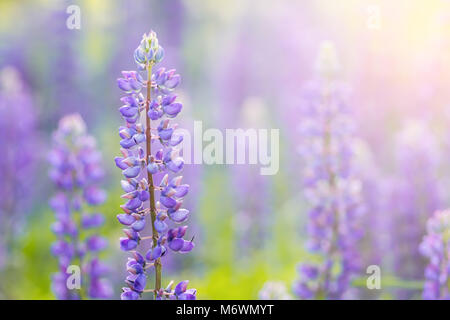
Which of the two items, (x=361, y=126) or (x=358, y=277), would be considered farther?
(x=361, y=126)

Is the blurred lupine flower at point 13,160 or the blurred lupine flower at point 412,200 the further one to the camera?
the blurred lupine flower at point 13,160

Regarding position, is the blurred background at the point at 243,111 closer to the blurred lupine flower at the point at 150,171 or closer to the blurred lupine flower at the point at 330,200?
the blurred lupine flower at the point at 330,200

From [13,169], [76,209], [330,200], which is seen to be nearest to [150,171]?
[76,209]

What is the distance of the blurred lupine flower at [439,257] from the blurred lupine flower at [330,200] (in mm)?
560

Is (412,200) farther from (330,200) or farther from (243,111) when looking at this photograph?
(243,111)

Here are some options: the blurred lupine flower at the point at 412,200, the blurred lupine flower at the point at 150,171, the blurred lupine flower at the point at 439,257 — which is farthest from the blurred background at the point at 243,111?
the blurred lupine flower at the point at 150,171

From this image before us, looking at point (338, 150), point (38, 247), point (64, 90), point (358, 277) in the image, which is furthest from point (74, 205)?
point (64, 90)

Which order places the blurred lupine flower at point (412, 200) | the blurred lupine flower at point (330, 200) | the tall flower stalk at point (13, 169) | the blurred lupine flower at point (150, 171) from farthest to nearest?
the tall flower stalk at point (13, 169)
the blurred lupine flower at point (412, 200)
the blurred lupine flower at point (330, 200)
the blurred lupine flower at point (150, 171)

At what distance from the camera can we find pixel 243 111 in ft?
23.0

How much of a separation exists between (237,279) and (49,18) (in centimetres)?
423

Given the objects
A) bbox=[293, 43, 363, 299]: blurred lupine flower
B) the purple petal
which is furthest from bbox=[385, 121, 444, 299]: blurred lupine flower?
the purple petal

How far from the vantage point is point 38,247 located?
652cm

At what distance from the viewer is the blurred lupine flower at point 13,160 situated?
5926 millimetres

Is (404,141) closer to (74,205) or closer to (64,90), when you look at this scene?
(74,205)
